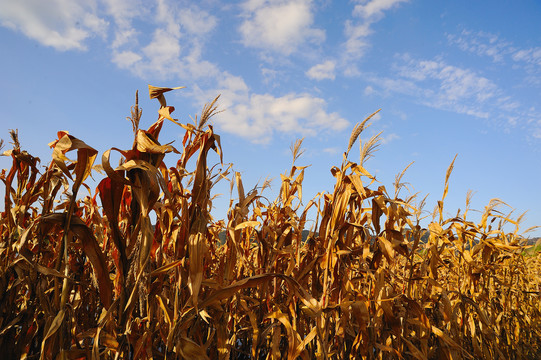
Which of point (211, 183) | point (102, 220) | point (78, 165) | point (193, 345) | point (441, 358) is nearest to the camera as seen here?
point (78, 165)

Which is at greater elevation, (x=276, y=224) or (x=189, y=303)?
(x=276, y=224)

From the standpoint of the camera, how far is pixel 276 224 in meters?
2.74

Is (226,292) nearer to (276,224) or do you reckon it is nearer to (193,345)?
(193,345)

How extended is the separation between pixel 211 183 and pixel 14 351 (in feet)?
5.13

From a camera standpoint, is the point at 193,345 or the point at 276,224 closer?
the point at 193,345

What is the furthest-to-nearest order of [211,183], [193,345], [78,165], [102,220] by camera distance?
[102,220]
[211,183]
[193,345]
[78,165]

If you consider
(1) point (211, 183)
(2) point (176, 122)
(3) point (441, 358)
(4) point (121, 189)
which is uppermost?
(2) point (176, 122)

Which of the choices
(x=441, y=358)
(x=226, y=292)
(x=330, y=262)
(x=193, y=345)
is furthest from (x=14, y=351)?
(x=441, y=358)

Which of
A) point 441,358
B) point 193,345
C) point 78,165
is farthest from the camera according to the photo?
point 441,358

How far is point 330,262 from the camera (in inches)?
79.0

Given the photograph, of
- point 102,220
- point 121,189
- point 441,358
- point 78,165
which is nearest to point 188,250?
point 121,189

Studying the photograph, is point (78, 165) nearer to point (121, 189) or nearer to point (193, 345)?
point (121, 189)

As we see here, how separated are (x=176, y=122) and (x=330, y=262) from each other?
1.19 meters

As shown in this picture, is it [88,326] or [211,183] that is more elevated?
[211,183]
